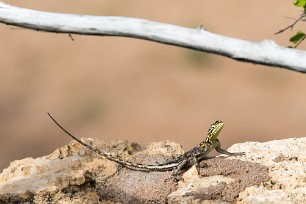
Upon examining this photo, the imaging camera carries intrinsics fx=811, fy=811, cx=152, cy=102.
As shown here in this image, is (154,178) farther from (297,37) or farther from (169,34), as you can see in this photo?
(169,34)

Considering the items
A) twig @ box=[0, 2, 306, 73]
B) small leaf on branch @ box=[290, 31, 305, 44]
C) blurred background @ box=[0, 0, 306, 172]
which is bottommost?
twig @ box=[0, 2, 306, 73]

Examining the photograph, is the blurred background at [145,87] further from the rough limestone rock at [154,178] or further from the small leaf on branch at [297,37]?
the small leaf on branch at [297,37]

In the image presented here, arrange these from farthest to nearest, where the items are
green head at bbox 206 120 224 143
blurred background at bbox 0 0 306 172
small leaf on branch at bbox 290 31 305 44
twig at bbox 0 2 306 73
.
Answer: blurred background at bbox 0 0 306 172
green head at bbox 206 120 224 143
small leaf on branch at bbox 290 31 305 44
twig at bbox 0 2 306 73

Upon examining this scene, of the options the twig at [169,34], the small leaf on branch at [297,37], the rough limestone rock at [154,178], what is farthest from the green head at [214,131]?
the twig at [169,34]

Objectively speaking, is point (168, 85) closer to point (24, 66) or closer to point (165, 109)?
point (165, 109)

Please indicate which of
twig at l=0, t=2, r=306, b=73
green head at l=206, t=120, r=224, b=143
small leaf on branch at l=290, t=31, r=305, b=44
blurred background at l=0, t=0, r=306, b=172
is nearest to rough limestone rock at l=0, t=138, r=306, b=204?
green head at l=206, t=120, r=224, b=143

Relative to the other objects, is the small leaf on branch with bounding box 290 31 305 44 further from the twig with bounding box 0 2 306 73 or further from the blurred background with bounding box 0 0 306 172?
the blurred background with bounding box 0 0 306 172
